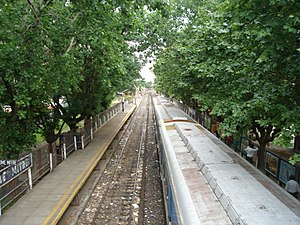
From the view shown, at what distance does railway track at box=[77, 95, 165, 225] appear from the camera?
973 centimetres

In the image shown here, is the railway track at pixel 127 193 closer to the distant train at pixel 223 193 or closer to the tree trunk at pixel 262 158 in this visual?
the distant train at pixel 223 193

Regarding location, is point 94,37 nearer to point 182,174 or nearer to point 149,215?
point 182,174

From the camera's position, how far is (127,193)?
39.1 feet

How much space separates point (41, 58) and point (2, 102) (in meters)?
3.51

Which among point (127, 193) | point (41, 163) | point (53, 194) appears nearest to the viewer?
point (53, 194)

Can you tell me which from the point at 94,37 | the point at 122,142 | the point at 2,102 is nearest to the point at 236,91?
the point at 94,37

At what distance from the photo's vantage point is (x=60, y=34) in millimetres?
9758

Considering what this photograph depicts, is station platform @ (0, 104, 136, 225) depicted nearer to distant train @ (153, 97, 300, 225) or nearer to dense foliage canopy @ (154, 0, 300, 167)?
distant train @ (153, 97, 300, 225)

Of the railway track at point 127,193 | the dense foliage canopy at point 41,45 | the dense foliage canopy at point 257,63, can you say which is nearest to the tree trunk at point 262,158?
the dense foliage canopy at point 257,63

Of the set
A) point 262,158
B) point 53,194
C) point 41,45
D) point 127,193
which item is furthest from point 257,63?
point 53,194

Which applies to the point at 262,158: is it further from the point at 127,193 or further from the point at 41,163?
the point at 41,163

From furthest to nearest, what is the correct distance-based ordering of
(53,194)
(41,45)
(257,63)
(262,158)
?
(262,158)
(53,194)
(41,45)
(257,63)

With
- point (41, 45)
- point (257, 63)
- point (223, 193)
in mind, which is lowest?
point (223, 193)

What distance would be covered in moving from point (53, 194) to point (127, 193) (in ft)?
10.1
